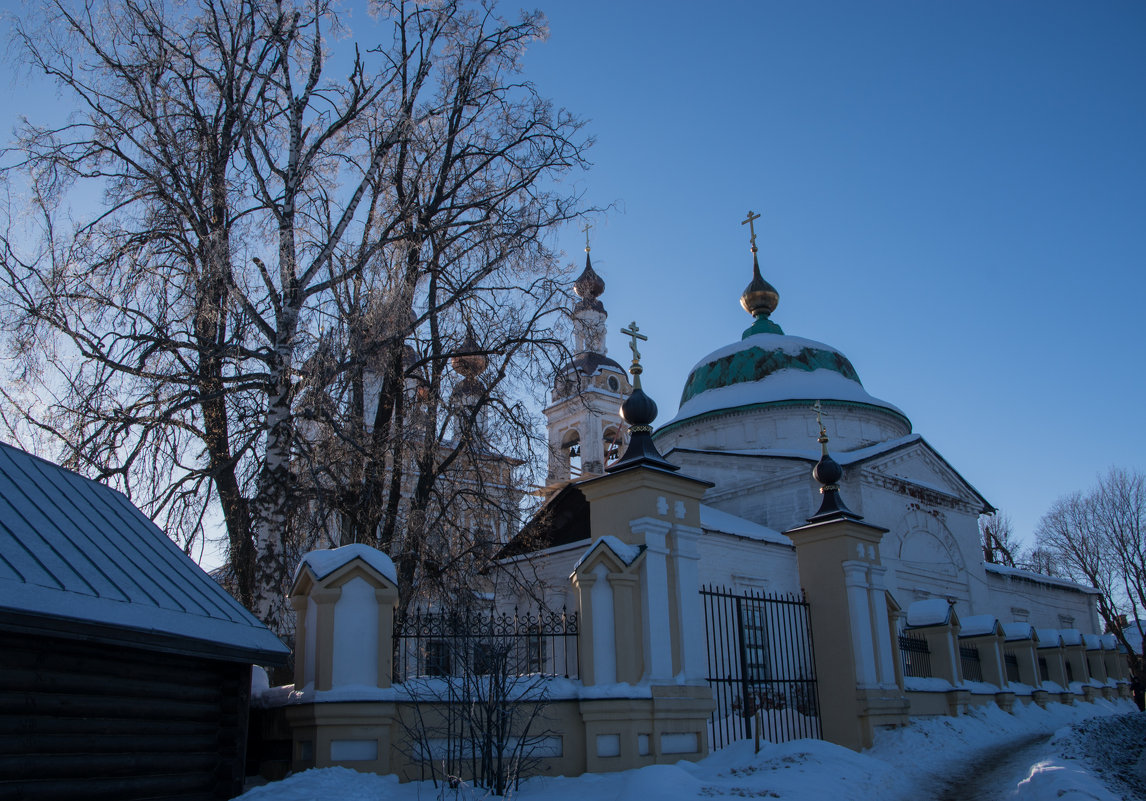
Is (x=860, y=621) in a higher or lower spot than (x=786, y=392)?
lower

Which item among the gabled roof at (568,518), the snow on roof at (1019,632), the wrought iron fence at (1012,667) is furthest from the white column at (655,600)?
the snow on roof at (1019,632)

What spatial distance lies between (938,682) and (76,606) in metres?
13.8

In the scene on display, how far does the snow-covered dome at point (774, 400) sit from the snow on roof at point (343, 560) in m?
19.2

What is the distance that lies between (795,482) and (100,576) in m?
19.0

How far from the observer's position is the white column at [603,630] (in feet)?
28.0

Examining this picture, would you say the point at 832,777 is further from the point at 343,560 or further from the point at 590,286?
the point at 590,286

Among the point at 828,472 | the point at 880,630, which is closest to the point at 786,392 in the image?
the point at 828,472

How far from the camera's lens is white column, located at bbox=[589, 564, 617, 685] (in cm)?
854

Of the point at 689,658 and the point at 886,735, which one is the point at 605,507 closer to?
the point at 689,658

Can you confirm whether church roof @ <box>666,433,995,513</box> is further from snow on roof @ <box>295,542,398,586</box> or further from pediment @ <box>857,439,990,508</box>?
snow on roof @ <box>295,542,398,586</box>

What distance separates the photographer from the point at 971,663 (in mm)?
17781

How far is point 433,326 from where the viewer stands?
44.5ft

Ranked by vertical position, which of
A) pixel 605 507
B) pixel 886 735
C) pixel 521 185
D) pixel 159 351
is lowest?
pixel 886 735

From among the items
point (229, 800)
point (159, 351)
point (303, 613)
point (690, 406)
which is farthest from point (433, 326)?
point (690, 406)
